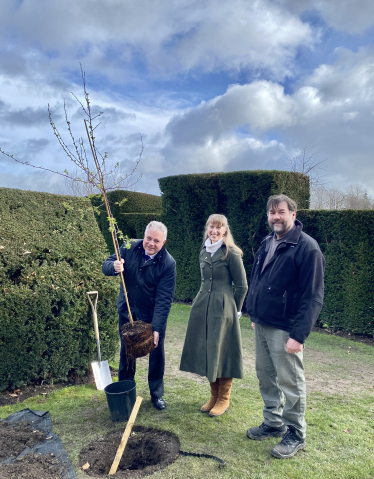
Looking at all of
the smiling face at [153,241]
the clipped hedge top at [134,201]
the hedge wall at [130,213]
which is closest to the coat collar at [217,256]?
the smiling face at [153,241]

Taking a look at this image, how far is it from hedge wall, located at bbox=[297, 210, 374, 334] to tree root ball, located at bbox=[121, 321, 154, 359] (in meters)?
5.99

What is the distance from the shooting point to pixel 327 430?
12.4 feet

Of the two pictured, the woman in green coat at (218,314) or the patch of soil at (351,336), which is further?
the patch of soil at (351,336)

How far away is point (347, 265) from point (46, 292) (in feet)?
21.0

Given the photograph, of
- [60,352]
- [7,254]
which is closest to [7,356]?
[60,352]

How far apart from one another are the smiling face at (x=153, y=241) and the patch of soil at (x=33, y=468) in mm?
2088

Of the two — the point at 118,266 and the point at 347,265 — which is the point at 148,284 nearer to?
the point at 118,266

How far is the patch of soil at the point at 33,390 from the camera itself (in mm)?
4638

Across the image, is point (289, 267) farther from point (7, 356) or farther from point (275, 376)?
point (7, 356)

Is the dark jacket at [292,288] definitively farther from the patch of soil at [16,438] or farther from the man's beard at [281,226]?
the patch of soil at [16,438]

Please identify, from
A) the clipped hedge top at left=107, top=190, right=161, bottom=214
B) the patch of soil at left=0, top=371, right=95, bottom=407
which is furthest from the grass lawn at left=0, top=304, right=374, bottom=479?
the clipped hedge top at left=107, top=190, right=161, bottom=214

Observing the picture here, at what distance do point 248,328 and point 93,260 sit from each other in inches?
173

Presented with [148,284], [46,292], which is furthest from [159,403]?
[46,292]

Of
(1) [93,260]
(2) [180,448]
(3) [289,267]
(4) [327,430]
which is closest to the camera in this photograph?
(3) [289,267]
